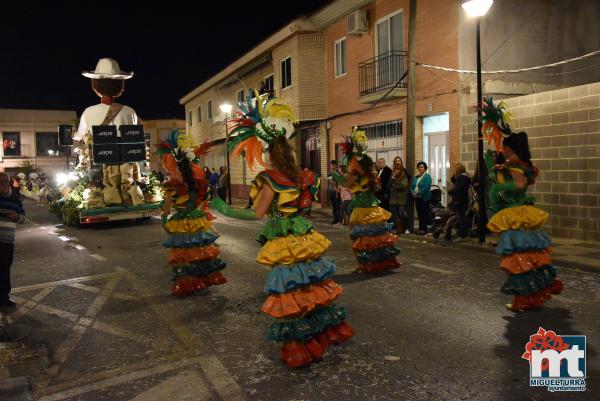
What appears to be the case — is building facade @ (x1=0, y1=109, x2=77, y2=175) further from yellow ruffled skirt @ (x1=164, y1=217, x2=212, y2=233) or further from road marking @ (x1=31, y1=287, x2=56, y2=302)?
yellow ruffled skirt @ (x1=164, y1=217, x2=212, y2=233)

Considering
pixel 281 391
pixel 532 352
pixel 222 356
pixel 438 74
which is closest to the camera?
pixel 281 391

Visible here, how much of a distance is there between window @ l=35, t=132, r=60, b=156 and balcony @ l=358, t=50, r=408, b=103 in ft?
153

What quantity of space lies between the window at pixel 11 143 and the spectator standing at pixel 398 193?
51959mm

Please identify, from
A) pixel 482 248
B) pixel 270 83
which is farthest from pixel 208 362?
pixel 270 83

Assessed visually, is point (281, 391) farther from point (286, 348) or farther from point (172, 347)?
point (172, 347)

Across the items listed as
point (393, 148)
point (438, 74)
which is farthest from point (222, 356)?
point (393, 148)

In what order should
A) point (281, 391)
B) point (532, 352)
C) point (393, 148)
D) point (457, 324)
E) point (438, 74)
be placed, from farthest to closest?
1. point (393, 148)
2. point (438, 74)
3. point (457, 324)
4. point (532, 352)
5. point (281, 391)

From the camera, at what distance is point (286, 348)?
4.45 meters

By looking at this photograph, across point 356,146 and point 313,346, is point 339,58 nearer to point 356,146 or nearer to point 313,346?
point 356,146

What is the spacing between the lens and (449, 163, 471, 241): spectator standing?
436 inches

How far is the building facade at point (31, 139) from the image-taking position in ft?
174

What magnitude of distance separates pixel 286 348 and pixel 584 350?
104 inches

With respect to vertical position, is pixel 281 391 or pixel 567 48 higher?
pixel 567 48

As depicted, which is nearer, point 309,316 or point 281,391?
point 281,391
